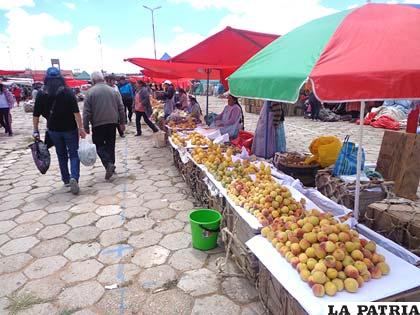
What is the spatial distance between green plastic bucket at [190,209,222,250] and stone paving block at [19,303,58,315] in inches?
57.8

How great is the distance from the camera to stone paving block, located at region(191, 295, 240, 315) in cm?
256

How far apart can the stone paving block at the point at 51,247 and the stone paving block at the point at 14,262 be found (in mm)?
95

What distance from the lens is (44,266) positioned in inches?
128

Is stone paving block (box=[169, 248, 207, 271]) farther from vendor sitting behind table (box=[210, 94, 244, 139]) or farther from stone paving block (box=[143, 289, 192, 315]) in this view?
vendor sitting behind table (box=[210, 94, 244, 139])

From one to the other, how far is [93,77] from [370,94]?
507 centimetres

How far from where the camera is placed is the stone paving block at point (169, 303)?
259 centimetres

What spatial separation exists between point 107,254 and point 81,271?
350 mm

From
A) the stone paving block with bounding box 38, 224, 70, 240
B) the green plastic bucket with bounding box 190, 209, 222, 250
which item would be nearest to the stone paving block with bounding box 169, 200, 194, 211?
the green plastic bucket with bounding box 190, 209, 222, 250

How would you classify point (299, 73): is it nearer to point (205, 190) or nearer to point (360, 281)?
point (360, 281)

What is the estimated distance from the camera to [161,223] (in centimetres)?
418

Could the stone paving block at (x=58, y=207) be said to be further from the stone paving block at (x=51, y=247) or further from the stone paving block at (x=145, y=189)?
the stone paving block at (x=145, y=189)

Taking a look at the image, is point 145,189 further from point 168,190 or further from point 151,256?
point 151,256

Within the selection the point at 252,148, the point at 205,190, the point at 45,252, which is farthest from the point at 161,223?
the point at 252,148

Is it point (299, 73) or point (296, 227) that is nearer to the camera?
point (299, 73)
